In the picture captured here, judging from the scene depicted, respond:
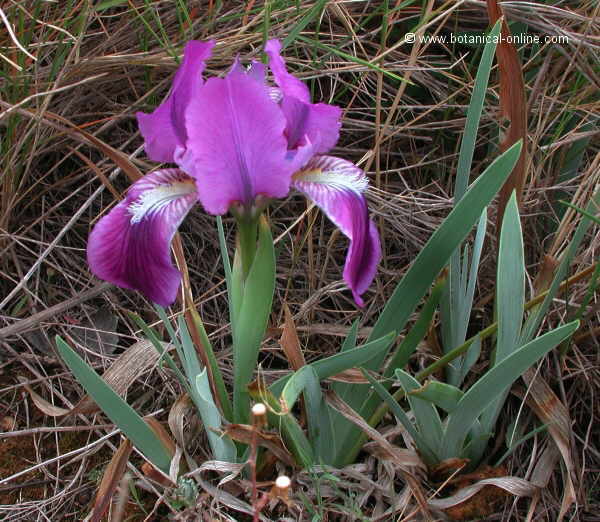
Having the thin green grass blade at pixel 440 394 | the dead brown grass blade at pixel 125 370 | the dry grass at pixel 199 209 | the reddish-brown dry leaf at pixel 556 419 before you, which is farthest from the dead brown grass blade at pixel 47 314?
the reddish-brown dry leaf at pixel 556 419

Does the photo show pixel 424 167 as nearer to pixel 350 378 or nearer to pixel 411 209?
pixel 411 209

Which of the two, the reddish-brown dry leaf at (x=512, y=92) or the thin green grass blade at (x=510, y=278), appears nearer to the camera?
the thin green grass blade at (x=510, y=278)

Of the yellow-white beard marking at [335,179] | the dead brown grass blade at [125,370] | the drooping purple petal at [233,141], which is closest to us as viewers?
the drooping purple petal at [233,141]

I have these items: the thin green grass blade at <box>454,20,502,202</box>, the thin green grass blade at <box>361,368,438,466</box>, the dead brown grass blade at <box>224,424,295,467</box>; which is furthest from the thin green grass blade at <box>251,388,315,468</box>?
the thin green grass blade at <box>454,20,502,202</box>

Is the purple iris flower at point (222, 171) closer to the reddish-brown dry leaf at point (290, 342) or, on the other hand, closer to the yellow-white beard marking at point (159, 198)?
the yellow-white beard marking at point (159, 198)

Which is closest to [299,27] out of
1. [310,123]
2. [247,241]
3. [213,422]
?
[310,123]

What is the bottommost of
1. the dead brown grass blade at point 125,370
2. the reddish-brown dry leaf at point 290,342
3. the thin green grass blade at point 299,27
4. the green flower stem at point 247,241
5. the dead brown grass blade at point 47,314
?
the dead brown grass blade at point 47,314

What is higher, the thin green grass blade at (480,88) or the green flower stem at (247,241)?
the thin green grass blade at (480,88)

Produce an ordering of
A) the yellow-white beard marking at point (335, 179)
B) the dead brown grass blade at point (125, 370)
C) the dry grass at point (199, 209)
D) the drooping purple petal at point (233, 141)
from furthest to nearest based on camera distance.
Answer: the dry grass at point (199, 209) < the dead brown grass blade at point (125, 370) < the yellow-white beard marking at point (335, 179) < the drooping purple petal at point (233, 141)

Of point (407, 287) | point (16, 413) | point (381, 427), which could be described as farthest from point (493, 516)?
point (16, 413)
